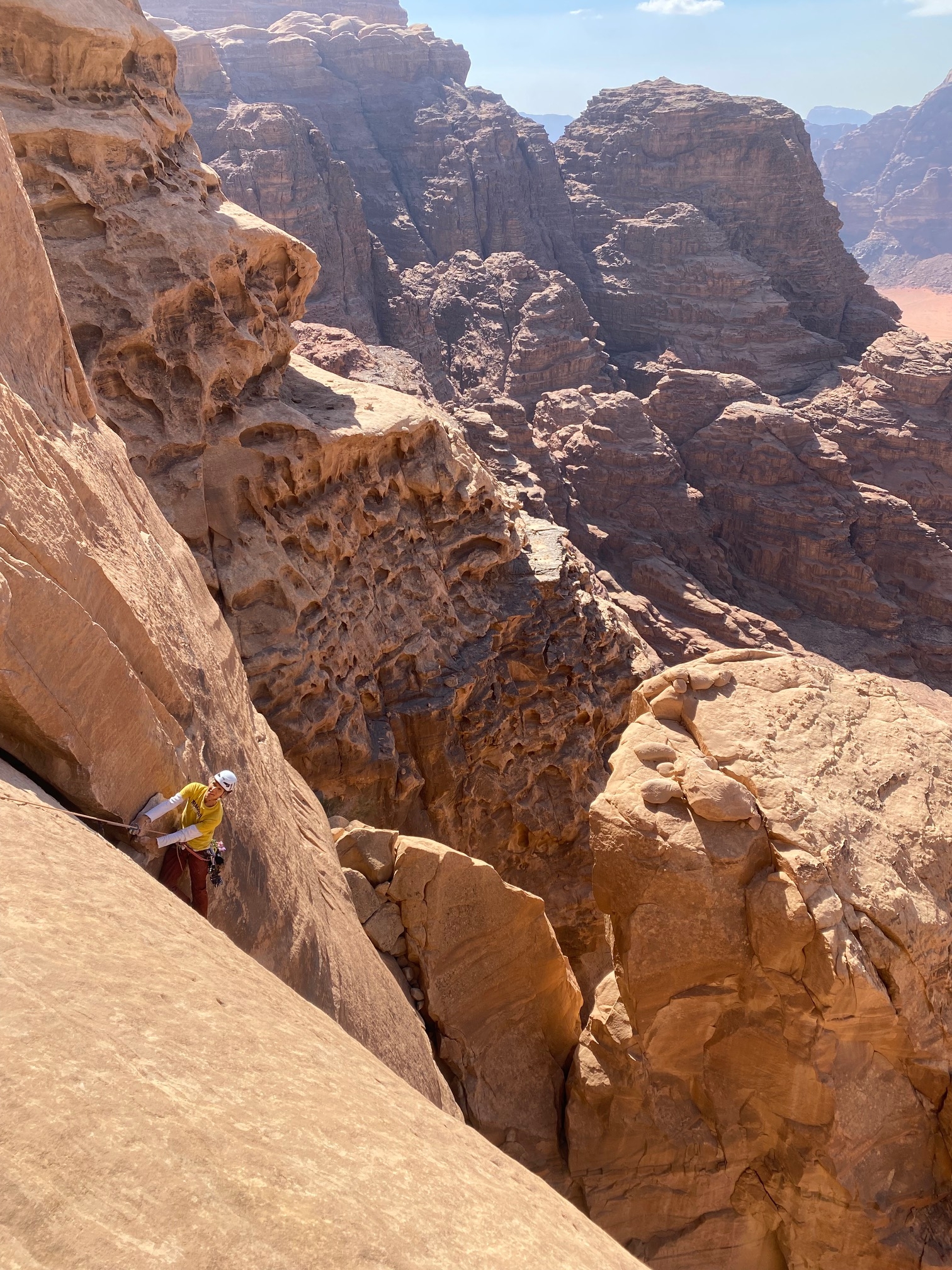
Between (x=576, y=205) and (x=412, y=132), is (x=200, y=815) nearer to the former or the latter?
(x=576, y=205)

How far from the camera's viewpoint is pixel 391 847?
7051mm

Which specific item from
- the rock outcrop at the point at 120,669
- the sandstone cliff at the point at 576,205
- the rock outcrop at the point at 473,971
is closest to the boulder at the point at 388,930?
the rock outcrop at the point at 473,971

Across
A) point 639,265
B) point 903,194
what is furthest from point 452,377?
point 903,194

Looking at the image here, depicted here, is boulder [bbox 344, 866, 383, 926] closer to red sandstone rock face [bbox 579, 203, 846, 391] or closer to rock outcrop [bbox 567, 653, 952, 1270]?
rock outcrop [bbox 567, 653, 952, 1270]

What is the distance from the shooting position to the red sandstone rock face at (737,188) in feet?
131

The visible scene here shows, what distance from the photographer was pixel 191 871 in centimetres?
399

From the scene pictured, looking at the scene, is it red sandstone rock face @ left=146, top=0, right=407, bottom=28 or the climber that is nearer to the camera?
the climber

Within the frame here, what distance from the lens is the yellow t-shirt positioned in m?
3.95

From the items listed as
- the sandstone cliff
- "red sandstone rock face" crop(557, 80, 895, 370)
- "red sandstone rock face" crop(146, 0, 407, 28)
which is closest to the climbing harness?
the sandstone cliff

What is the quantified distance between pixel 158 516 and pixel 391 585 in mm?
5670

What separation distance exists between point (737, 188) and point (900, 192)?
67616 millimetres

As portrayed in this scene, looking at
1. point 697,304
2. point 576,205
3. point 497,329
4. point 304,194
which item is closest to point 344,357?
point 497,329

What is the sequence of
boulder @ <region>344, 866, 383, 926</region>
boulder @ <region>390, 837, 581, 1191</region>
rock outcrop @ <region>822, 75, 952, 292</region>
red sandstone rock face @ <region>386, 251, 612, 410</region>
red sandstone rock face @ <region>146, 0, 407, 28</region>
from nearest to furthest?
boulder @ <region>344, 866, 383, 926</region> → boulder @ <region>390, 837, 581, 1191</region> → red sandstone rock face @ <region>386, 251, 612, 410</region> → red sandstone rock face @ <region>146, 0, 407, 28</region> → rock outcrop @ <region>822, 75, 952, 292</region>

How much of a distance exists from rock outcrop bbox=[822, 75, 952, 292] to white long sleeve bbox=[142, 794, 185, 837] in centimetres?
9189
